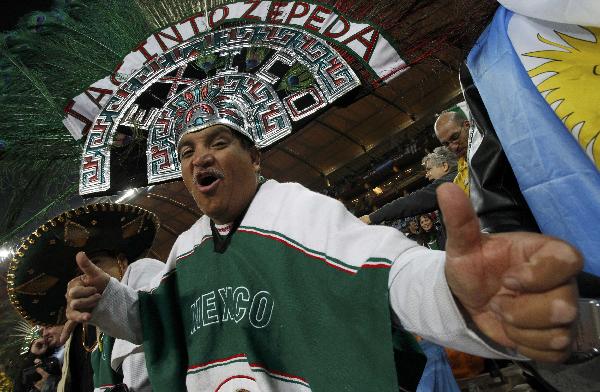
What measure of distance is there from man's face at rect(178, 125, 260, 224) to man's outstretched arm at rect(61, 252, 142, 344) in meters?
0.42

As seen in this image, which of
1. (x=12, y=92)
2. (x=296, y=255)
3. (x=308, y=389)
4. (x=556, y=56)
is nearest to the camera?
(x=308, y=389)

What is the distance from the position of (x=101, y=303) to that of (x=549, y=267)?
140 centimetres

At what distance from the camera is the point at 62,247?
2.71 m

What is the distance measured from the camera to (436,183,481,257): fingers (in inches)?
28.0

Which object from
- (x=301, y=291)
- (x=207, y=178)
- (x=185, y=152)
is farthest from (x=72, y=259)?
(x=301, y=291)

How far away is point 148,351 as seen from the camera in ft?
5.29

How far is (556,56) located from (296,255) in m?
1.13

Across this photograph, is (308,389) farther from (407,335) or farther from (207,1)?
(207,1)

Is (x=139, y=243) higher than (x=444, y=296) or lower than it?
higher

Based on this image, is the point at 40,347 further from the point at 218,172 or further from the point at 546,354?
the point at 546,354

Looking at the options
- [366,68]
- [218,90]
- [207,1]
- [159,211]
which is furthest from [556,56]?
[159,211]

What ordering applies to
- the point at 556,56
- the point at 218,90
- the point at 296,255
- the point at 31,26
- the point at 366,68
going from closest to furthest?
the point at 296,255
the point at 556,56
the point at 218,90
the point at 366,68
the point at 31,26

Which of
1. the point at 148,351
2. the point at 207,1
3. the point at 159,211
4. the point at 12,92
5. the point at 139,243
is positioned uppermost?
the point at 159,211

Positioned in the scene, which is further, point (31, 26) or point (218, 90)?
point (31, 26)
